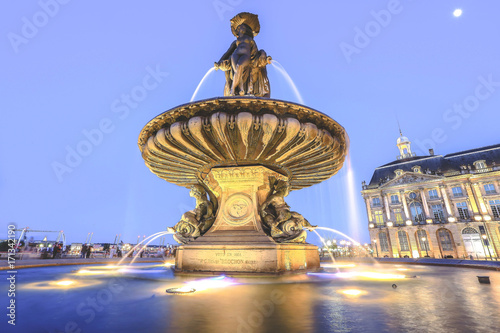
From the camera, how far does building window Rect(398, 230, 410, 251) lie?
1703 inches

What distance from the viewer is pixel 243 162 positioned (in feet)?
20.8

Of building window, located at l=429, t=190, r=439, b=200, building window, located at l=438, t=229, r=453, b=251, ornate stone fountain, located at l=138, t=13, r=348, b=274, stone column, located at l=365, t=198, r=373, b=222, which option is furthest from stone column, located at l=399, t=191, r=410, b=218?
ornate stone fountain, located at l=138, t=13, r=348, b=274

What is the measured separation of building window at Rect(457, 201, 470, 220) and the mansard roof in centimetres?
545

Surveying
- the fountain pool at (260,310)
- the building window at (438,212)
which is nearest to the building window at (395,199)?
the building window at (438,212)

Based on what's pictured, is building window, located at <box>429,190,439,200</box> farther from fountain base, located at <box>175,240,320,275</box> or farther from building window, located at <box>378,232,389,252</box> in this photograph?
fountain base, located at <box>175,240,320,275</box>

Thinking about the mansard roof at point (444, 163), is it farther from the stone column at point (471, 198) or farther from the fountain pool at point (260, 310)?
the fountain pool at point (260, 310)

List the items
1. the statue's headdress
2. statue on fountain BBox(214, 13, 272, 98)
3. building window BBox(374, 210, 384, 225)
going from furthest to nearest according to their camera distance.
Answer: building window BBox(374, 210, 384, 225)
the statue's headdress
statue on fountain BBox(214, 13, 272, 98)

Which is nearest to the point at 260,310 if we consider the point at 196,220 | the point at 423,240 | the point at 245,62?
the point at 196,220

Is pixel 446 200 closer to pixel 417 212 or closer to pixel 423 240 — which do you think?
pixel 417 212

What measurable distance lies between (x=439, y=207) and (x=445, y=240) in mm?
5658

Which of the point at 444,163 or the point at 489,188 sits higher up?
the point at 444,163

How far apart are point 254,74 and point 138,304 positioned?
7.24 metres

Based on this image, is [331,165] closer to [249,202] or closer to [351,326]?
[249,202]

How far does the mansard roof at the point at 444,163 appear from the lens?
4242cm
